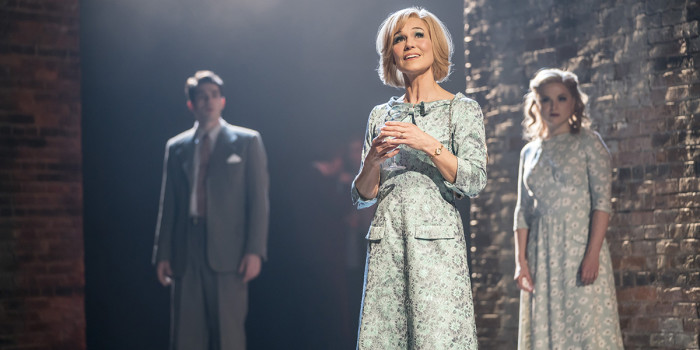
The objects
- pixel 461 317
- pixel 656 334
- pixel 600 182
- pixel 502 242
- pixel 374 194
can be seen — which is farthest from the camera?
pixel 502 242

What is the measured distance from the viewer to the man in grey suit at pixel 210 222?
15.8 ft

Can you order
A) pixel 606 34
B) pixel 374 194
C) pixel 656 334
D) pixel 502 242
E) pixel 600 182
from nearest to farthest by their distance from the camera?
pixel 374 194, pixel 600 182, pixel 656 334, pixel 606 34, pixel 502 242

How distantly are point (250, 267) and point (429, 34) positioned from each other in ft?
9.58

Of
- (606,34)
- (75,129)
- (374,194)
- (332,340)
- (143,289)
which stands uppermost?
(606,34)

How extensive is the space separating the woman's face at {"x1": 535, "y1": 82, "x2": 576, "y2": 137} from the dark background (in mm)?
1017

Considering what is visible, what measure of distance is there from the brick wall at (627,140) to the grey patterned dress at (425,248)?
8.02ft

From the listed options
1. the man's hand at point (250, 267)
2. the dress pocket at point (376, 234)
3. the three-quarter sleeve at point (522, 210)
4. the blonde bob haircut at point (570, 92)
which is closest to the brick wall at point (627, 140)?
the blonde bob haircut at point (570, 92)

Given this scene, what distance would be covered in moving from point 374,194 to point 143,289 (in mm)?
3112

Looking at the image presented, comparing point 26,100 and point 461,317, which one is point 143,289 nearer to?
point 26,100

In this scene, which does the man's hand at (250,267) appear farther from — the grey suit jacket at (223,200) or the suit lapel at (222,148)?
the suit lapel at (222,148)

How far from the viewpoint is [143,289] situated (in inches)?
193

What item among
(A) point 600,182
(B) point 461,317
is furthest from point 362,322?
(A) point 600,182

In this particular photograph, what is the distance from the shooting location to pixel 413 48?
7.34ft

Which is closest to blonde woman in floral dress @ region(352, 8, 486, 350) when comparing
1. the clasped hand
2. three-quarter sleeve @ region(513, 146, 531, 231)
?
the clasped hand
